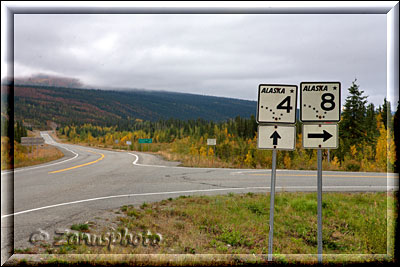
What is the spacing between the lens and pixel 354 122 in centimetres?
2414

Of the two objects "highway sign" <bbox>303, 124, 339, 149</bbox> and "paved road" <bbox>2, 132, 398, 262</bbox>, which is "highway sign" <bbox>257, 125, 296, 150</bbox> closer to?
"highway sign" <bbox>303, 124, 339, 149</bbox>

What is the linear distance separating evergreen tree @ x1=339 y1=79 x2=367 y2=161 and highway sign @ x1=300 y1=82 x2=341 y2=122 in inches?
784

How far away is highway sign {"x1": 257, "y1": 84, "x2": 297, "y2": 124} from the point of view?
474 cm

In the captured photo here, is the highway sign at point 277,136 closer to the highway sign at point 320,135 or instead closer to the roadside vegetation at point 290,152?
the highway sign at point 320,135

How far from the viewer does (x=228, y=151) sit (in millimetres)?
22812

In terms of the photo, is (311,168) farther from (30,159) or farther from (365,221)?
(30,159)

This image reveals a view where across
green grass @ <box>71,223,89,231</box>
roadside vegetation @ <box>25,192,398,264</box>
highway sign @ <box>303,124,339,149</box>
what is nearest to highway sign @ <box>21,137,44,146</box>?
roadside vegetation @ <box>25,192,398,264</box>

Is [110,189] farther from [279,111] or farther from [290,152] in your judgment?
[290,152]

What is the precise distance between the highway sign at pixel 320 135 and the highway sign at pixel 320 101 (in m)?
0.12

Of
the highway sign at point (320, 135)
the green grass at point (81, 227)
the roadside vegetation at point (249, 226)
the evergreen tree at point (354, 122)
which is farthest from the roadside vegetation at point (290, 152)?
the green grass at point (81, 227)

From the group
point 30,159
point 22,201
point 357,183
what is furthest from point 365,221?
point 30,159

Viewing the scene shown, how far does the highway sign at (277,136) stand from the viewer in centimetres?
483

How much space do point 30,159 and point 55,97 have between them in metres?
10.9

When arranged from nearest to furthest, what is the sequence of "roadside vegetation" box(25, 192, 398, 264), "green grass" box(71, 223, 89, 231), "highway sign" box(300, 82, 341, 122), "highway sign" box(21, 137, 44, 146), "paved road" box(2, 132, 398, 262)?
"highway sign" box(300, 82, 341, 122) < "roadside vegetation" box(25, 192, 398, 264) < "green grass" box(71, 223, 89, 231) < "paved road" box(2, 132, 398, 262) < "highway sign" box(21, 137, 44, 146)
